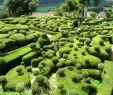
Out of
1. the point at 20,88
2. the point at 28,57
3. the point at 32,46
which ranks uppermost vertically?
the point at 32,46

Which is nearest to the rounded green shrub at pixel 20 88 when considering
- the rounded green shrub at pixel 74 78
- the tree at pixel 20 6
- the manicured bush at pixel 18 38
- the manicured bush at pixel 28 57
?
the rounded green shrub at pixel 74 78

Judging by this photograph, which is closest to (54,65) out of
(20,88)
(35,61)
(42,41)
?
(35,61)

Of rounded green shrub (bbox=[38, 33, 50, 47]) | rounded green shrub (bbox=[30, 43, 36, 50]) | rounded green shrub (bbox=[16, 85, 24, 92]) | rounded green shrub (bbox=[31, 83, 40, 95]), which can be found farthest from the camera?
rounded green shrub (bbox=[38, 33, 50, 47])

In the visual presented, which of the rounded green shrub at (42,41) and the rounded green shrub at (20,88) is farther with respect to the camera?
the rounded green shrub at (42,41)

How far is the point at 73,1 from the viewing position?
71500 mm

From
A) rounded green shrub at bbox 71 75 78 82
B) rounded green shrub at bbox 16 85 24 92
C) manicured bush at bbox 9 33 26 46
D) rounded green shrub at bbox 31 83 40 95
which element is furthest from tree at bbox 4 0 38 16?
rounded green shrub at bbox 16 85 24 92

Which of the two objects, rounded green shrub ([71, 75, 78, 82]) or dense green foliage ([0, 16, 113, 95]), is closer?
dense green foliage ([0, 16, 113, 95])

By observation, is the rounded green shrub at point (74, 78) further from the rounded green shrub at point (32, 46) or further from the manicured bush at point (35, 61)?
the rounded green shrub at point (32, 46)

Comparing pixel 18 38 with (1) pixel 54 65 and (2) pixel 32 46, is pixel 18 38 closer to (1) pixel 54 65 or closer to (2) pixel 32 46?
(2) pixel 32 46

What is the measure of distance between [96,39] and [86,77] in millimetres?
14116

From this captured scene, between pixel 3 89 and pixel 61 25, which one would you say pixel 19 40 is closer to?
pixel 3 89

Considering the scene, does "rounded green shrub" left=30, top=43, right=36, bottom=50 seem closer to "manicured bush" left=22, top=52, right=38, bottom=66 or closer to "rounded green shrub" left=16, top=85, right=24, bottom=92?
"manicured bush" left=22, top=52, right=38, bottom=66

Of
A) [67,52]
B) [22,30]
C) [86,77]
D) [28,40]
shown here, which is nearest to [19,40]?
[28,40]

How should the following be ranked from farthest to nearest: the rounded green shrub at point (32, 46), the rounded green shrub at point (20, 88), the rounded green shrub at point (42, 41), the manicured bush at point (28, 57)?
the rounded green shrub at point (42, 41) < the rounded green shrub at point (32, 46) < the manicured bush at point (28, 57) < the rounded green shrub at point (20, 88)
